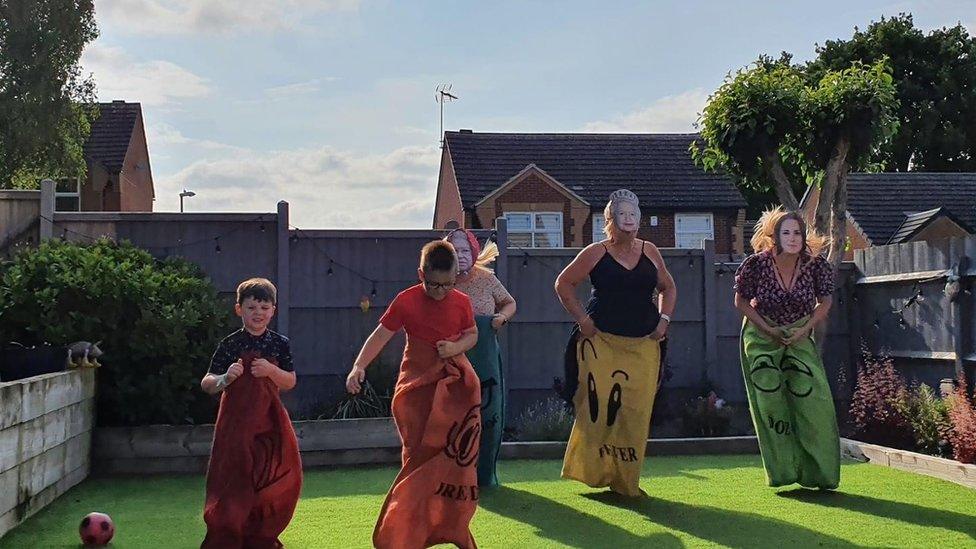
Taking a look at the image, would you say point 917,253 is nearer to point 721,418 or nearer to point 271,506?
point 721,418

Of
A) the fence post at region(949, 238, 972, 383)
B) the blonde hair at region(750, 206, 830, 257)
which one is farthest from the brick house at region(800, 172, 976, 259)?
the blonde hair at region(750, 206, 830, 257)

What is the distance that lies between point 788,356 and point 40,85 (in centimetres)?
2182

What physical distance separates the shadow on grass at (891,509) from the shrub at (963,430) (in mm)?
1347

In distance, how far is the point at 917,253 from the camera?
32.3 ft

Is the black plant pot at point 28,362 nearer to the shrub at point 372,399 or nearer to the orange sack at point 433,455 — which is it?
the shrub at point 372,399

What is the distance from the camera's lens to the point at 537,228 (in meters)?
26.7

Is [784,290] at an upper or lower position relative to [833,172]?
lower

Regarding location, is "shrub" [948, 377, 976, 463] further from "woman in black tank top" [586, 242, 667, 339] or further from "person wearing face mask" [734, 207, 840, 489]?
"woman in black tank top" [586, 242, 667, 339]

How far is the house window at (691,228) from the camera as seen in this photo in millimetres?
27031

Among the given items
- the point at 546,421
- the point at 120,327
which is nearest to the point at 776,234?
the point at 546,421

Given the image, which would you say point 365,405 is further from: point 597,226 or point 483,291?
point 597,226

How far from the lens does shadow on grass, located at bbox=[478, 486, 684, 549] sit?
5.30 metres

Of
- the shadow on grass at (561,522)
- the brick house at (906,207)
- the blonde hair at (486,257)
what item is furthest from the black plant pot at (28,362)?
the brick house at (906,207)

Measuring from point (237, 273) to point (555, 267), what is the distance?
129 inches
